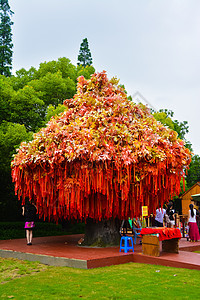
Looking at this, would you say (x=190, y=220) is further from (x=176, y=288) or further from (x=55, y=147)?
(x=176, y=288)

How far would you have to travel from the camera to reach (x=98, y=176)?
31.8ft

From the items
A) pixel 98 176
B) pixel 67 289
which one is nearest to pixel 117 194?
pixel 98 176

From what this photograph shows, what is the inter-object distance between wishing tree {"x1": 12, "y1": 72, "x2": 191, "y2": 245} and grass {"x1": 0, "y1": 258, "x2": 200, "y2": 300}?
2.32 metres

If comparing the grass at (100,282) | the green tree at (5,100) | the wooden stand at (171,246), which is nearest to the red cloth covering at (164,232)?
the wooden stand at (171,246)

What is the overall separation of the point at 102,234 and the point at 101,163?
3117 millimetres

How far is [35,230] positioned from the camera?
16.4 metres

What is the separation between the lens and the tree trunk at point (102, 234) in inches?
448

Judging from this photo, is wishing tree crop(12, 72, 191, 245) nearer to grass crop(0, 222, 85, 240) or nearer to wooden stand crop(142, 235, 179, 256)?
wooden stand crop(142, 235, 179, 256)

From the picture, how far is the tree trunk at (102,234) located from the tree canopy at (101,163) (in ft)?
2.71

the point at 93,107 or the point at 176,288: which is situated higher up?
the point at 93,107

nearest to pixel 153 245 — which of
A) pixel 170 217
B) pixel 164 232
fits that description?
pixel 164 232

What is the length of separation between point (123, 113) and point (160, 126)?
145 cm

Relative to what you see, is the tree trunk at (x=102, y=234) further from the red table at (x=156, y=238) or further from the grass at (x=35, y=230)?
the grass at (x=35, y=230)

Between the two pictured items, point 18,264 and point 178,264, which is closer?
point 178,264
